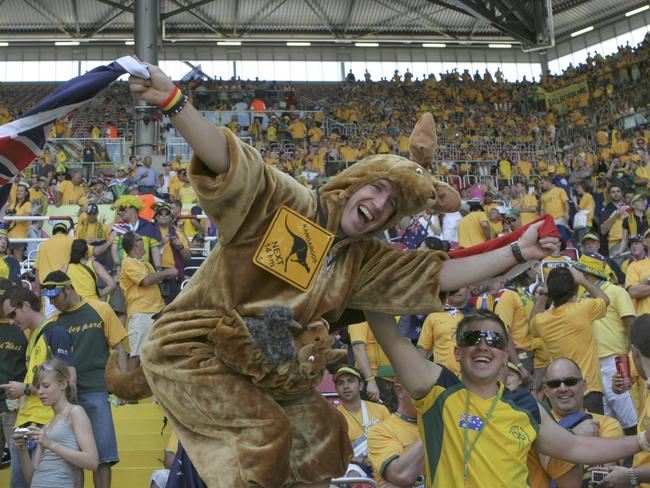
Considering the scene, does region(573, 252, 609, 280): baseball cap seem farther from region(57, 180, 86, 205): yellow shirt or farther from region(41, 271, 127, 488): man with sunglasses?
region(57, 180, 86, 205): yellow shirt

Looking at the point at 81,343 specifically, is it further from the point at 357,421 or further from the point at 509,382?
the point at 509,382

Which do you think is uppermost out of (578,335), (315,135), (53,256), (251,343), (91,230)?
(315,135)

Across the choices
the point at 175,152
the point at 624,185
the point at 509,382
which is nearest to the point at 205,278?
the point at 509,382

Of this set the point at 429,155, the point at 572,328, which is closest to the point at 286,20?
the point at 572,328

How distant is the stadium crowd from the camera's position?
4.24m

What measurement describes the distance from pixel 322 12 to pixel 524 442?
26902 mm

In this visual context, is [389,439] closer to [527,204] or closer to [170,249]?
[170,249]

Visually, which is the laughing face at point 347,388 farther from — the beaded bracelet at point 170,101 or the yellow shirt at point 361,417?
the beaded bracelet at point 170,101

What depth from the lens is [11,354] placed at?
21.1 feet

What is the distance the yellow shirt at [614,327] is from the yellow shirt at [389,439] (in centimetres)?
278

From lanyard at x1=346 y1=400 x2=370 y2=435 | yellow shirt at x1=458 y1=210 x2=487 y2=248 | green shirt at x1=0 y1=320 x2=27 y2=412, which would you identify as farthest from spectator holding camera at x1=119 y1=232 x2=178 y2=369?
yellow shirt at x1=458 y1=210 x2=487 y2=248

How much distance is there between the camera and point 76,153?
18.3 meters

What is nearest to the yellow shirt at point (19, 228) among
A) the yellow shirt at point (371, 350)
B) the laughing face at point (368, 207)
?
the yellow shirt at point (371, 350)

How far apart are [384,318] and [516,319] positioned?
3.57m
